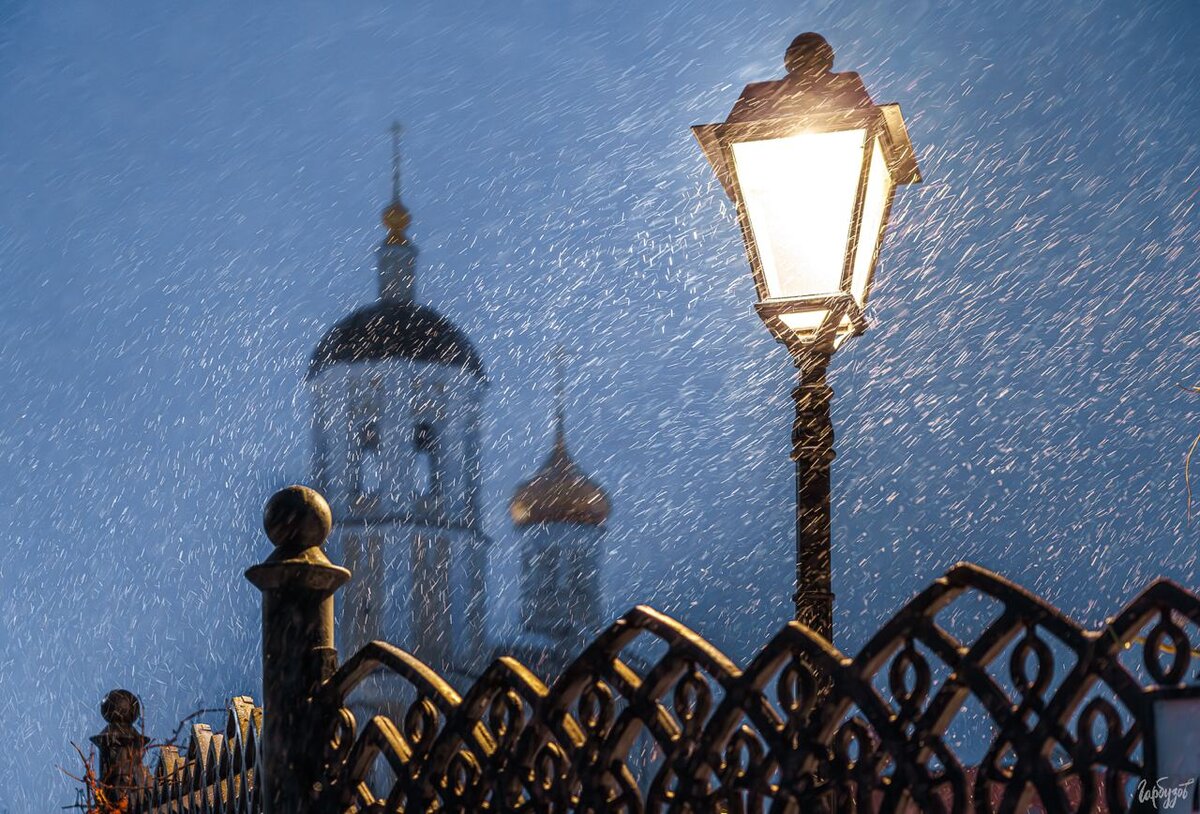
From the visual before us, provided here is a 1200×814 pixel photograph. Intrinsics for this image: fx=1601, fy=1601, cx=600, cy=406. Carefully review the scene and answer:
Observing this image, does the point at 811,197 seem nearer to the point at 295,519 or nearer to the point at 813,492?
the point at 813,492

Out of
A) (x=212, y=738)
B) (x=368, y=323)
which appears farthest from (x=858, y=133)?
(x=368, y=323)

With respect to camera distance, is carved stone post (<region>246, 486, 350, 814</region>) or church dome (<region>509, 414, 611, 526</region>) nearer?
carved stone post (<region>246, 486, 350, 814</region>)

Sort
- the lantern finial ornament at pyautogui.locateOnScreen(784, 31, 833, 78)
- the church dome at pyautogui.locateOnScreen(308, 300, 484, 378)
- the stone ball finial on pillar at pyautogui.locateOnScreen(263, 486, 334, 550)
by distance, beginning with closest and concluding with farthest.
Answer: the stone ball finial on pillar at pyautogui.locateOnScreen(263, 486, 334, 550) < the lantern finial ornament at pyautogui.locateOnScreen(784, 31, 833, 78) < the church dome at pyautogui.locateOnScreen(308, 300, 484, 378)

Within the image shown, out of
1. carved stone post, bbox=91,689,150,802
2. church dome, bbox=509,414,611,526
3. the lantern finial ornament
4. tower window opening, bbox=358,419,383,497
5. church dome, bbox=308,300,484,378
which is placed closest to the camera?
the lantern finial ornament

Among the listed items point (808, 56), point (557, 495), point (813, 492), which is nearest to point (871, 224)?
point (808, 56)

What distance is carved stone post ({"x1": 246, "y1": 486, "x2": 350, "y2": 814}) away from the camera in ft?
13.6

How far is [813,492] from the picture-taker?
429 centimetres

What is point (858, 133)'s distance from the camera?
14.4 ft

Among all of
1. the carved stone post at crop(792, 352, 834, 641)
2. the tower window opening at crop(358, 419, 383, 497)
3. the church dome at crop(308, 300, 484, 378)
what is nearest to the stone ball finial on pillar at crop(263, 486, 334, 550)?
the carved stone post at crop(792, 352, 834, 641)

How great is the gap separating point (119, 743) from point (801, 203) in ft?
15.9

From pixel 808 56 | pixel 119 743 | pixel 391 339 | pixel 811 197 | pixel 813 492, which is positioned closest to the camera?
pixel 813 492

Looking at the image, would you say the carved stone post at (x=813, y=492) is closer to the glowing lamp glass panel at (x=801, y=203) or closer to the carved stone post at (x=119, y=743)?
the glowing lamp glass panel at (x=801, y=203)

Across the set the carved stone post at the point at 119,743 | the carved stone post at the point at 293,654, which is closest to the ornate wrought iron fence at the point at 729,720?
the carved stone post at the point at 293,654

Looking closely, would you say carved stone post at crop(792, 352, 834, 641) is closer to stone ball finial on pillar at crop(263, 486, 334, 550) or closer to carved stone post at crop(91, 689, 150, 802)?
stone ball finial on pillar at crop(263, 486, 334, 550)
